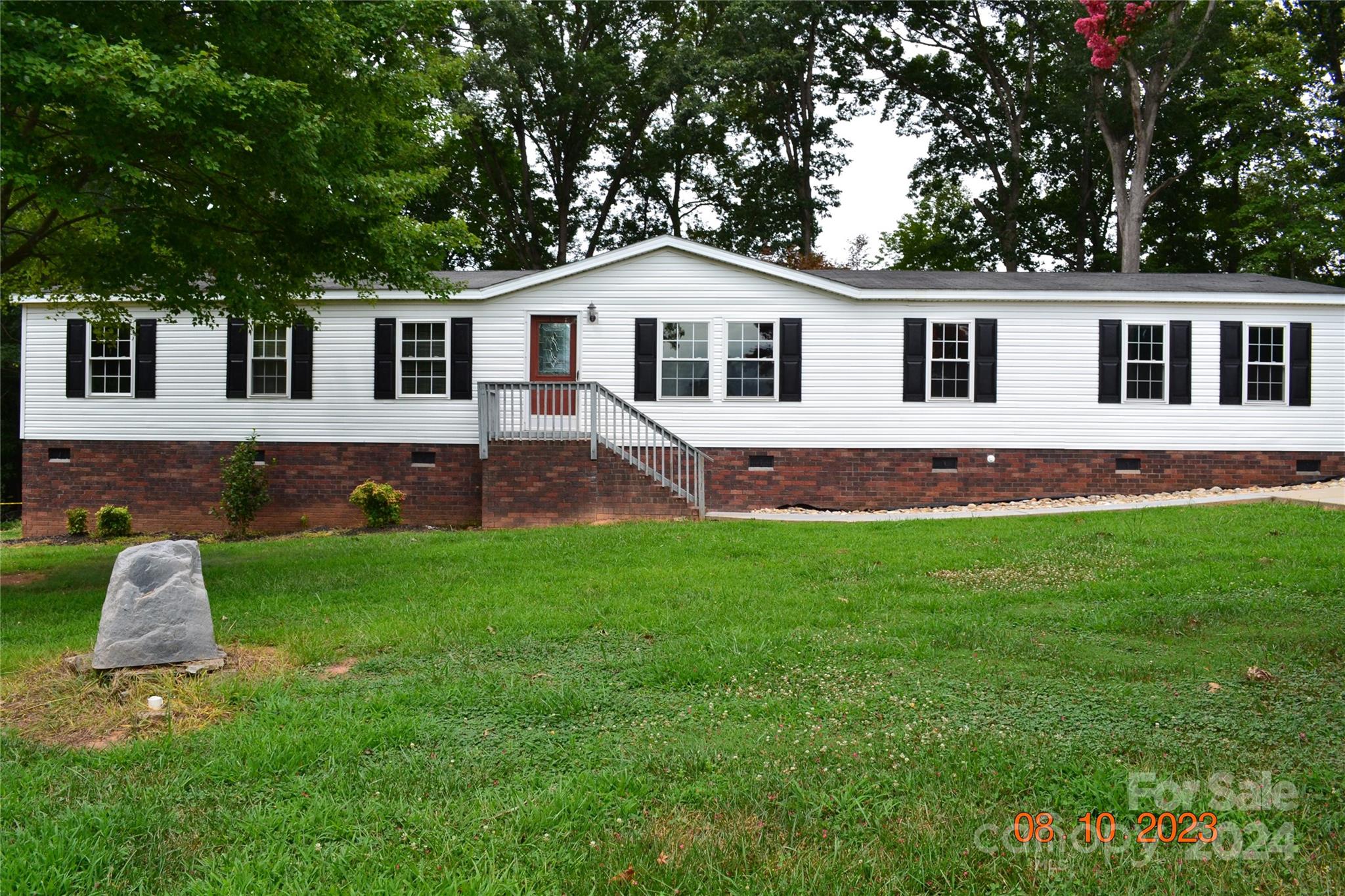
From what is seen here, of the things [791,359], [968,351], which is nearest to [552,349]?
[791,359]

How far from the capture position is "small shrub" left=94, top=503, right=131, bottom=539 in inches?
658

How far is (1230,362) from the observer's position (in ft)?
53.6

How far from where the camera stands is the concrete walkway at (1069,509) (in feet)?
43.8

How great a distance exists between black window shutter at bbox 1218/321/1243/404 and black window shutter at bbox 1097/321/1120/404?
1.73 m

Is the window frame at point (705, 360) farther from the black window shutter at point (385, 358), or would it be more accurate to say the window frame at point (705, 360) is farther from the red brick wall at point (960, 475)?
the black window shutter at point (385, 358)

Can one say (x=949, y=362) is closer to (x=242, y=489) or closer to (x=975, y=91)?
(x=242, y=489)

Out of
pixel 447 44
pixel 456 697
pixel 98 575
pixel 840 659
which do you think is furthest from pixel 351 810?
pixel 447 44

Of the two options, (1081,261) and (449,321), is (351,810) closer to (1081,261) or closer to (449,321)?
(449,321)

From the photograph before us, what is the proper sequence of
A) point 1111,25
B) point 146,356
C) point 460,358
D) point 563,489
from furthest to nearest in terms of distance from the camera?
point 146,356 < point 460,358 < point 563,489 < point 1111,25

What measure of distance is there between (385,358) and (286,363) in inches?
74.4

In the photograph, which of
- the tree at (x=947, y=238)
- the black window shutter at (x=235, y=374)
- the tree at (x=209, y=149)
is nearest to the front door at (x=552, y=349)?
the black window shutter at (x=235, y=374)

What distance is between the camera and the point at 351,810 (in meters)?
3.69

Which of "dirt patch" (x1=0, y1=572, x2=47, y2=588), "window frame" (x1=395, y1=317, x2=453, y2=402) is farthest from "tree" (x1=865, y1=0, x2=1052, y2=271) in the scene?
"dirt patch" (x1=0, y1=572, x2=47, y2=588)

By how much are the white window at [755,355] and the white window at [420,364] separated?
5060 millimetres
